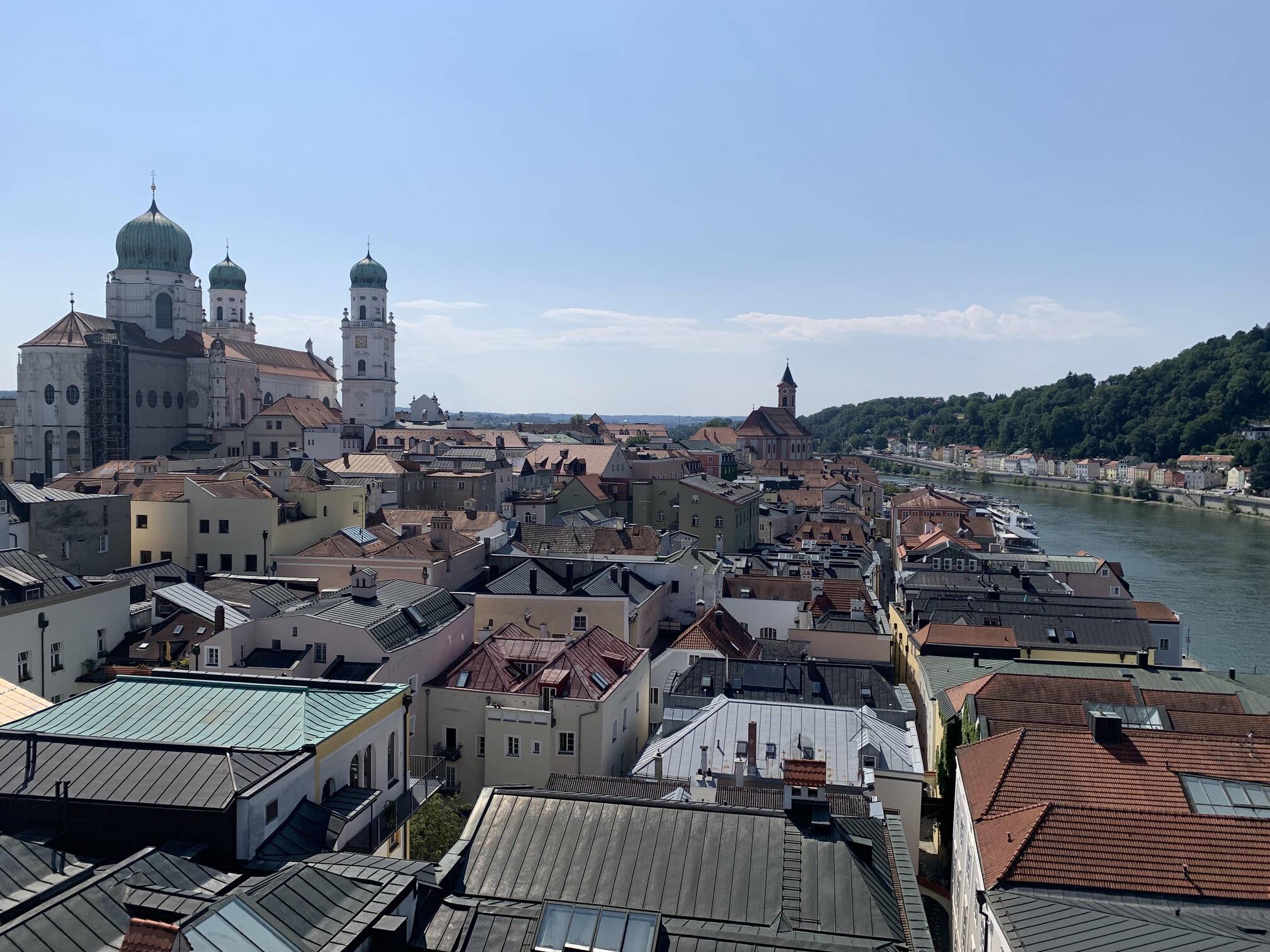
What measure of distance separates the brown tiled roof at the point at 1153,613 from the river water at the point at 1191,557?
404 cm

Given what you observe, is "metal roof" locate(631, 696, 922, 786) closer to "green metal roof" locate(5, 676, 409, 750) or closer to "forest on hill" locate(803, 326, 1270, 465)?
"green metal roof" locate(5, 676, 409, 750)

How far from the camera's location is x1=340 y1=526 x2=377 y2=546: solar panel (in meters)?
30.8

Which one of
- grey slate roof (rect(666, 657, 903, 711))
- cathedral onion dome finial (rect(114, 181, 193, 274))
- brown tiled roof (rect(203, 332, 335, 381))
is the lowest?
grey slate roof (rect(666, 657, 903, 711))

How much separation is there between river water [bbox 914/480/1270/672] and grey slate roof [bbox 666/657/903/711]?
19.3m

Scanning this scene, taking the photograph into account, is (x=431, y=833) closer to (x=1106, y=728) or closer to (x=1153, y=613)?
(x=1106, y=728)

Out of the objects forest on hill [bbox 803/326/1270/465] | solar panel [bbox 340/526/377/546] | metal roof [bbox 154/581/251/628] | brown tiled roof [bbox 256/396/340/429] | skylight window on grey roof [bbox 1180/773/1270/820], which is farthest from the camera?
forest on hill [bbox 803/326/1270/465]

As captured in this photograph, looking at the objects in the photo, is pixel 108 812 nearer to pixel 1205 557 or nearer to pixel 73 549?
pixel 73 549

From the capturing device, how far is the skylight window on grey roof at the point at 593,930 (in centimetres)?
795

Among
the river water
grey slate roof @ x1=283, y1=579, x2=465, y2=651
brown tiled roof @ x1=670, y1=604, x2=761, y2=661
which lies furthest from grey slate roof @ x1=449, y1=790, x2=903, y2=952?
the river water

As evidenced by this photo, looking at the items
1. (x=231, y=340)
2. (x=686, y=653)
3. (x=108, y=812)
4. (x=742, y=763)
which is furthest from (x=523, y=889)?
(x=231, y=340)

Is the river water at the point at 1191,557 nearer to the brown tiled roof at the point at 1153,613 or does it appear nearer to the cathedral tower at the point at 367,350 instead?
the brown tiled roof at the point at 1153,613

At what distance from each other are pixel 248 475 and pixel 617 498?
21837 mm

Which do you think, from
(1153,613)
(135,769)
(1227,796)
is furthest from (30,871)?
(1153,613)

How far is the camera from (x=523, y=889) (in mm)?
8859
